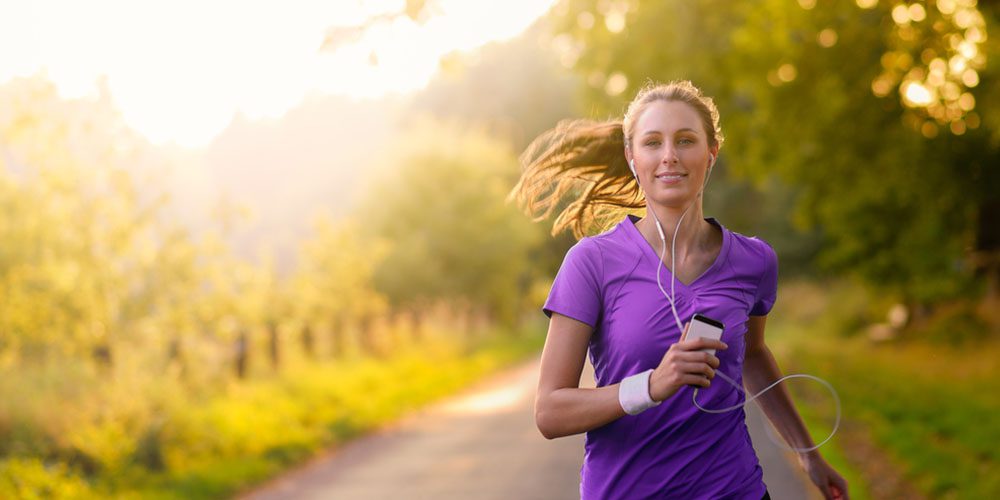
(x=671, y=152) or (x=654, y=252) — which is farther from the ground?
(x=671, y=152)

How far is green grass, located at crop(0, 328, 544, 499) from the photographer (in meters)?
11.6

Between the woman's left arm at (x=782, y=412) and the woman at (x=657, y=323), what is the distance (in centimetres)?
34

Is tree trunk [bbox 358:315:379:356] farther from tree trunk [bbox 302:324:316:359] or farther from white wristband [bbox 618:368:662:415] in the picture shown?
white wristband [bbox 618:368:662:415]

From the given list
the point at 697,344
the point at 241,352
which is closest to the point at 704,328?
the point at 697,344

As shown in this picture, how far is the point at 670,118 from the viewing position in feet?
10.9

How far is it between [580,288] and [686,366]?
42 cm

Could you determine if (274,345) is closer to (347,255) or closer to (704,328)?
(347,255)

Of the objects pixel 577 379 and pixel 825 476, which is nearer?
pixel 577 379

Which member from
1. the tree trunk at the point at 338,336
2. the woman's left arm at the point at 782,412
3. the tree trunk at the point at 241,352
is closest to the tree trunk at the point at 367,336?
the tree trunk at the point at 338,336

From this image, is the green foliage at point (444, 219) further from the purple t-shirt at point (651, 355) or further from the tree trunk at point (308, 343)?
the purple t-shirt at point (651, 355)

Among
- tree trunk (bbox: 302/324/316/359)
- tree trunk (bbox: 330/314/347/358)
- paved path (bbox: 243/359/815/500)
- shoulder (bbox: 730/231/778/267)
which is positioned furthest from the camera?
tree trunk (bbox: 330/314/347/358)

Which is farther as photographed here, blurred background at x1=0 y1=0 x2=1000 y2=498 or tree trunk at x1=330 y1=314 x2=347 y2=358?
tree trunk at x1=330 y1=314 x2=347 y2=358

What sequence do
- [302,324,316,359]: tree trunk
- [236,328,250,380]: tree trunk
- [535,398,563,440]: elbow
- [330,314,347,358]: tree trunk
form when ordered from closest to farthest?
[535,398,563,440]: elbow, [236,328,250,380]: tree trunk, [302,324,316,359]: tree trunk, [330,314,347,358]: tree trunk

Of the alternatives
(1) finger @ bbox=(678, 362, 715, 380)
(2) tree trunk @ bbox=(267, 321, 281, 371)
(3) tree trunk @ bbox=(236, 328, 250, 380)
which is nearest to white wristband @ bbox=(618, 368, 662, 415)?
(1) finger @ bbox=(678, 362, 715, 380)
